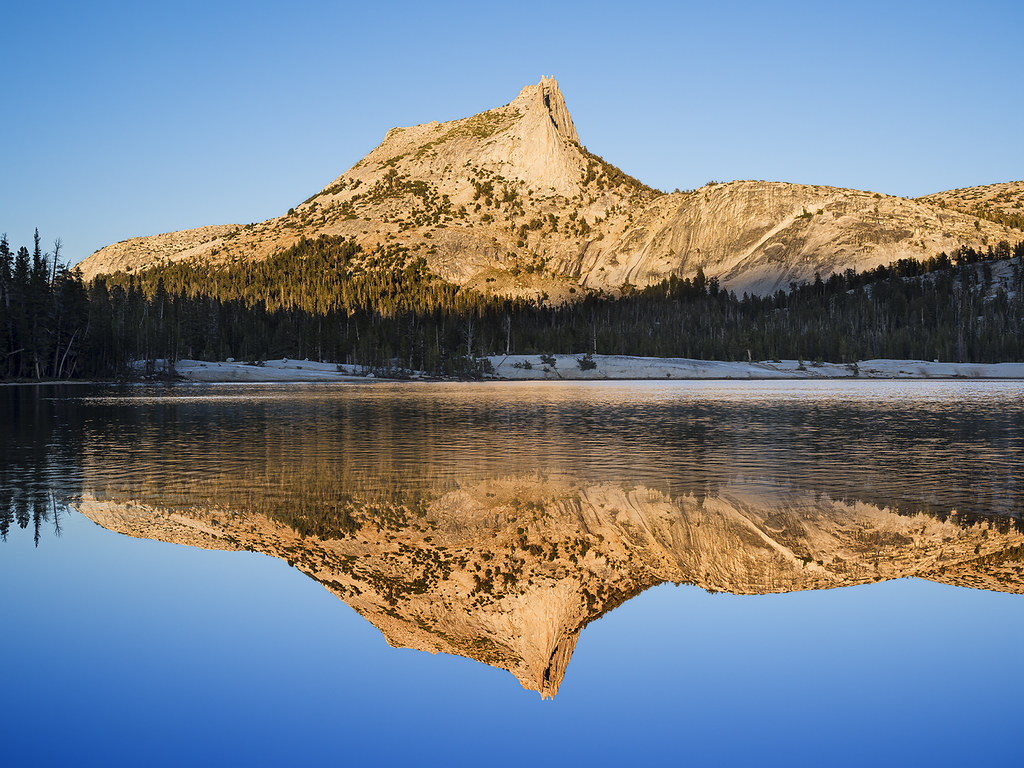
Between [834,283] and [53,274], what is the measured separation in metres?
145

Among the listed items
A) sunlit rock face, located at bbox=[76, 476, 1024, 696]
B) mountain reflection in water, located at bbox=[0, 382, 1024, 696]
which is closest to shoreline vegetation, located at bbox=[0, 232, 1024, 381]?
mountain reflection in water, located at bbox=[0, 382, 1024, 696]

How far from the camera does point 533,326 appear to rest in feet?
542

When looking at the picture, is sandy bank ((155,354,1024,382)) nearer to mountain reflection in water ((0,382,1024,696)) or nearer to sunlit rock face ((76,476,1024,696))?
mountain reflection in water ((0,382,1024,696))

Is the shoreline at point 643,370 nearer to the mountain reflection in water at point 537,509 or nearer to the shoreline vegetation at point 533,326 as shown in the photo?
the shoreline vegetation at point 533,326

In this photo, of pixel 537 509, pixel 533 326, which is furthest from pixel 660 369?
pixel 537 509

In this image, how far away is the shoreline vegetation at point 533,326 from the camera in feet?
318

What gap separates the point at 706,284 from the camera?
193875 millimetres

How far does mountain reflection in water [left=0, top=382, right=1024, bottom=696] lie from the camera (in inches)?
439

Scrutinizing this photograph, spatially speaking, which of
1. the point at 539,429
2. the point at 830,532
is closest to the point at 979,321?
the point at 539,429

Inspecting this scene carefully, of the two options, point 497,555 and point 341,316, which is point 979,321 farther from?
point 497,555

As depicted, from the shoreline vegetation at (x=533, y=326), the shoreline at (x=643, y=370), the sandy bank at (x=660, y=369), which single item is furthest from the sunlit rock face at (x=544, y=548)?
the sandy bank at (x=660, y=369)

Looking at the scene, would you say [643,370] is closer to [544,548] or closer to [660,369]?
[660,369]

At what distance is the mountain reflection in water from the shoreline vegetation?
72.0 meters

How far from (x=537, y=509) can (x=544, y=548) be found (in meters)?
3.05
